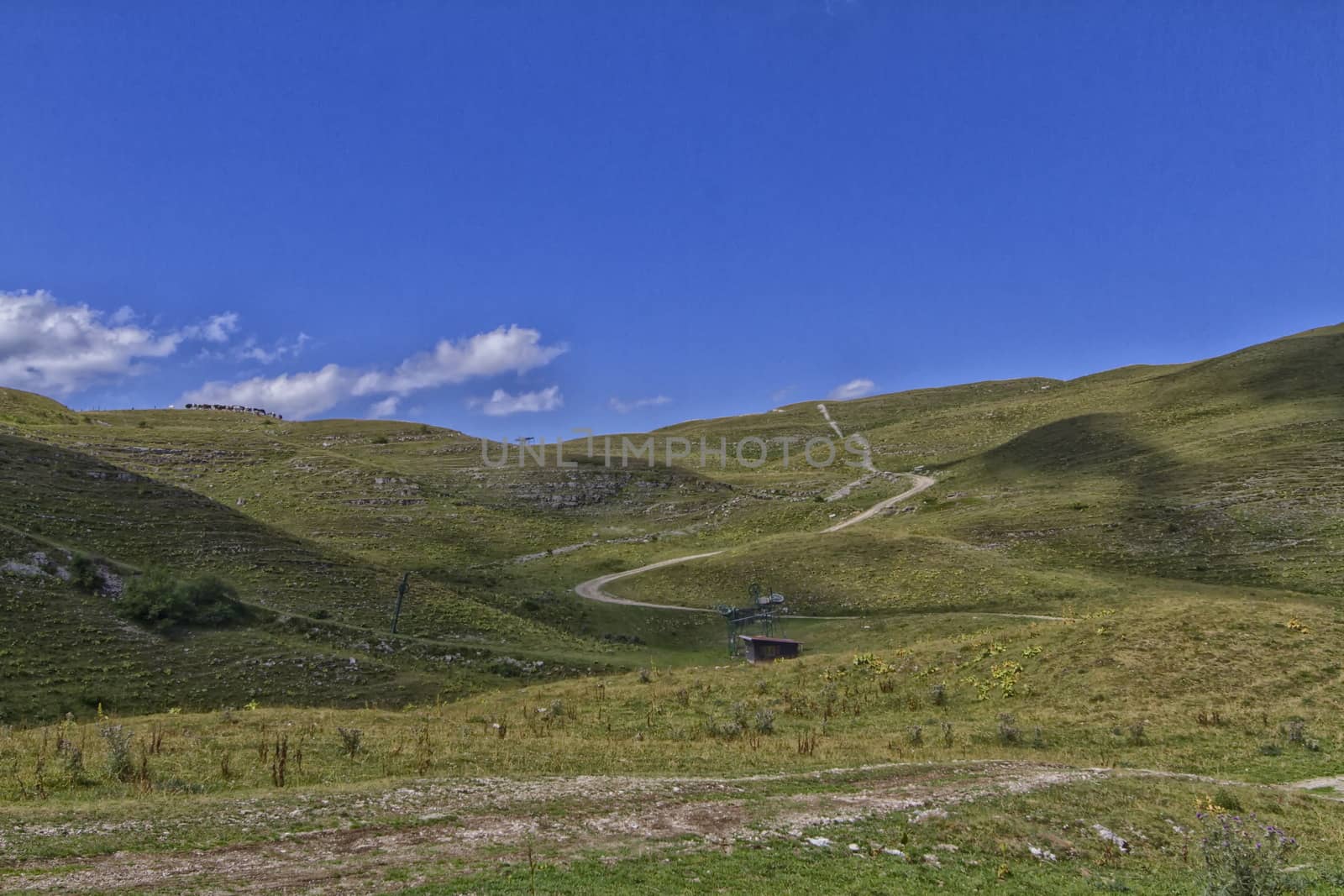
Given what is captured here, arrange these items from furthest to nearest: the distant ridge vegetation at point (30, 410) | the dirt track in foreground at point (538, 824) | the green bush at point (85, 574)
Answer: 1. the distant ridge vegetation at point (30, 410)
2. the green bush at point (85, 574)
3. the dirt track in foreground at point (538, 824)

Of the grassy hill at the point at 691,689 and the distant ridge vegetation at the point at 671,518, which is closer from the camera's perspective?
the grassy hill at the point at 691,689

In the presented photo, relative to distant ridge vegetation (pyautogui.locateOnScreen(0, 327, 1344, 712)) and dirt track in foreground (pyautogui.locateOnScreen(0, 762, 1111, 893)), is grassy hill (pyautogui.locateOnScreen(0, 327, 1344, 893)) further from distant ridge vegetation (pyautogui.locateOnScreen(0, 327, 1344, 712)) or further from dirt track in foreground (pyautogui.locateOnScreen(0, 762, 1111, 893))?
distant ridge vegetation (pyautogui.locateOnScreen(0, 327, 1344, 712))

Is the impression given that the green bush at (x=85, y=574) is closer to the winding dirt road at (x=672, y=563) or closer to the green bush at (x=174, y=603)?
the green bush at (x=174, y=603)

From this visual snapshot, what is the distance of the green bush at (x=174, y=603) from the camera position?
1695 inches

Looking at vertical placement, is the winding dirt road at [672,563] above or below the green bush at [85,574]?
below

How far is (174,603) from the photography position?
145ft

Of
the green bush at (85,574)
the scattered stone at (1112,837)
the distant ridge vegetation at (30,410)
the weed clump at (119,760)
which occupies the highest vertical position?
the distant ridge vegetation at (30,410)

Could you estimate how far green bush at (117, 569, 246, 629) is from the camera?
43.1m

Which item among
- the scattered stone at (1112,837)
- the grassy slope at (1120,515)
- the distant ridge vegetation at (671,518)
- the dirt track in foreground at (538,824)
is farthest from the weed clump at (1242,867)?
the grassy slope at (1120,515)

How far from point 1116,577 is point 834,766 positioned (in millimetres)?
50981

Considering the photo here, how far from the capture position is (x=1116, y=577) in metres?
62.7

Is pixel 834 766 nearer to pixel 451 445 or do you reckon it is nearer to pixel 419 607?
pixel 419 607

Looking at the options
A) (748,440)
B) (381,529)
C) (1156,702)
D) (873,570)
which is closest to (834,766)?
(1156,702)

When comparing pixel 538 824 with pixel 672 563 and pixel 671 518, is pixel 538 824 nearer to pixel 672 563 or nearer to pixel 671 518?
pixel 672 563
